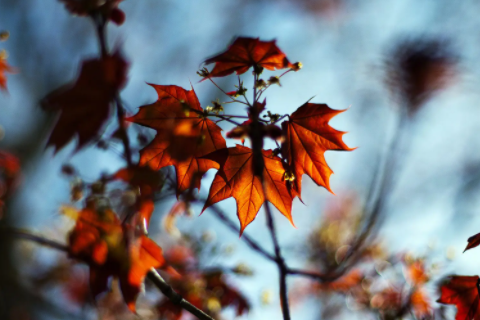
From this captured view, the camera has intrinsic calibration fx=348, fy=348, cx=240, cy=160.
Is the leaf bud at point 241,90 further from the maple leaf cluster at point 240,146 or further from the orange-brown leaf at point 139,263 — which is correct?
the orange-brown leaf at point 139,263

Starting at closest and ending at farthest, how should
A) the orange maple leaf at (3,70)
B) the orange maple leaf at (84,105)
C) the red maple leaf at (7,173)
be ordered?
the orange maple leaf at (84,105), the orange maple leaf at (3,70), the red maple leaf at (7,173)

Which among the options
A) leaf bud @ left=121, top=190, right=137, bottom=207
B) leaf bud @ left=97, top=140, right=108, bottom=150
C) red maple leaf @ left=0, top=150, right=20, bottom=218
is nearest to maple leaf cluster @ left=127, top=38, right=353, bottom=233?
leaf bud @ left=121, top=190, right=137, bottom=207

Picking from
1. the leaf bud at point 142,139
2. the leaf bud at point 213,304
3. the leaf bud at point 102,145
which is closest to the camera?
the leaf bud at point 102,145

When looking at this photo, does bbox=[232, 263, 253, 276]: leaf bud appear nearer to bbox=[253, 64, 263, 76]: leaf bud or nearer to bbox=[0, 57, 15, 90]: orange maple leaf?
bbox=[253, 64, 263, 76]: leaf bud

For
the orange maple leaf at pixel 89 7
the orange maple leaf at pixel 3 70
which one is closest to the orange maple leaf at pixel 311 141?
the orange maple leaf at pixel 89 7

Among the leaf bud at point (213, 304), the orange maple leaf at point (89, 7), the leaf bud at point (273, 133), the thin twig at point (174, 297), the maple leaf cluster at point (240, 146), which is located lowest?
the thin twig at point (174, 297)
